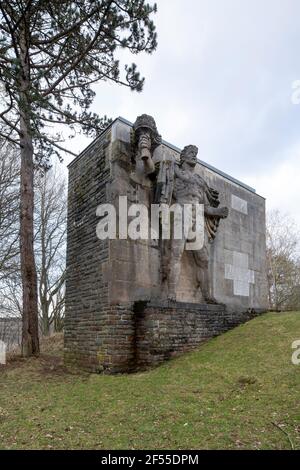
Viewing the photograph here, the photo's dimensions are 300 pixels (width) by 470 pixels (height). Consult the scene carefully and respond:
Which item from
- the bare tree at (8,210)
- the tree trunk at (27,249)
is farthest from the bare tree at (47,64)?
the bare tree at (8,210)

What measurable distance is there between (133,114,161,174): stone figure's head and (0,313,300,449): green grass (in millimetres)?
3688

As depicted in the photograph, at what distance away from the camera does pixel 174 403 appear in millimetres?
4586

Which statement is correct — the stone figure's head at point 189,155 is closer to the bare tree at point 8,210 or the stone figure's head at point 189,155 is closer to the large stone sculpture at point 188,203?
the large stone sculpture at point 188,203

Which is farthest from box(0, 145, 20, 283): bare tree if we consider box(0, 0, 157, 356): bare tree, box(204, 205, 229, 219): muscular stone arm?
box(204, 205, 229, 219): muscular stone arm

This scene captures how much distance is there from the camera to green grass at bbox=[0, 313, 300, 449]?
3.59 m

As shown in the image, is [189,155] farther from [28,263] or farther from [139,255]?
[28,263]

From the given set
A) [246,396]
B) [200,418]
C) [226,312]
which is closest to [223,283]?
[226,312]

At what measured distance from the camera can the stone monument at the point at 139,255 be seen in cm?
680

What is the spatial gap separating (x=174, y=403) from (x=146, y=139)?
4.75 metres

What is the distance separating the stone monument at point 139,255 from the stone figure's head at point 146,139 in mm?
20

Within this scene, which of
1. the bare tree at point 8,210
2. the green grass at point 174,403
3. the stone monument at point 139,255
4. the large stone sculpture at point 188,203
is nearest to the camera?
the green grass at point 174,403

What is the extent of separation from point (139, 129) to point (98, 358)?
432 centimetres

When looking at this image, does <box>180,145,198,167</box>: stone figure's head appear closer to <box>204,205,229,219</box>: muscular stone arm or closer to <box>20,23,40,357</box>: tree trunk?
<box>204,205,229,219</box>: muscular stone arm

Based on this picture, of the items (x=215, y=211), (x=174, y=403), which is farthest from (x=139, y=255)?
(x=174, y=403)
